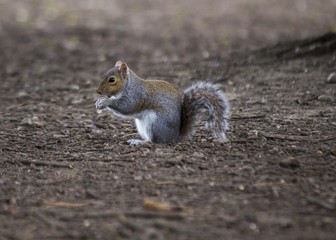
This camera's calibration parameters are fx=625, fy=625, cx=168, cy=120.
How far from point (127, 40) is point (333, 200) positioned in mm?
6862

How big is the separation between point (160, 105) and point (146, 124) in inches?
7.2

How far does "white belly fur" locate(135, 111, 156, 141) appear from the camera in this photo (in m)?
4.77

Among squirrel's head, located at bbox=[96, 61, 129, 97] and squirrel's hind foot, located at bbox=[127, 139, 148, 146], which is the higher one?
squirrel's head, located at bbox=[96, 61, 129, 97]

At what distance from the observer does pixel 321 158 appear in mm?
4180

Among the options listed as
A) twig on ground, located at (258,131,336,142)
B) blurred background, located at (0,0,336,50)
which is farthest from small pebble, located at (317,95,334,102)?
blurred background, located at (0,0,336,50)

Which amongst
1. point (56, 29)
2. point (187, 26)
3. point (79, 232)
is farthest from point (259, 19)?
point (79, 232)

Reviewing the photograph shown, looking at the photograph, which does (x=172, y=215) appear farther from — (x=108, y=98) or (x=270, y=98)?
(x=270, y=98)

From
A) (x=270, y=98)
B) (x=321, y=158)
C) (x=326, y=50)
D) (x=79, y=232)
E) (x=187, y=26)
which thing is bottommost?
(x=79, y=232)

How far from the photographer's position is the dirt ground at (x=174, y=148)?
332 cm

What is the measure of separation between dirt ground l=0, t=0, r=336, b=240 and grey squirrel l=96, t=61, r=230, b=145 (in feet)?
0.46

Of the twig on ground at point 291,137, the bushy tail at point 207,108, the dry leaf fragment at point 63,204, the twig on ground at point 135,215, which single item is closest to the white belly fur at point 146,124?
the bushy tail at point 207,108

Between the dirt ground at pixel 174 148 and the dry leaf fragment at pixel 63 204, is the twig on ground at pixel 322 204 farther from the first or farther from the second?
the dry leaf fragment at pixel 63 204

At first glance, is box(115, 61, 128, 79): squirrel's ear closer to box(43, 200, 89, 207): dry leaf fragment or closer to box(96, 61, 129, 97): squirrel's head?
box(96, 61, 129, 97): squirrel's head

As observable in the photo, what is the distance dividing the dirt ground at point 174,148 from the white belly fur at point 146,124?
0.12 metres
